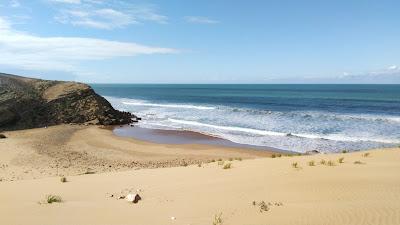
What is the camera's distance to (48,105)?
125ft

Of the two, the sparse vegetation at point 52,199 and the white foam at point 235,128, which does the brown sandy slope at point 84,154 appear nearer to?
the sparse vegetation at point 52,199

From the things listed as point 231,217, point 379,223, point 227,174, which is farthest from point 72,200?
point 379,223

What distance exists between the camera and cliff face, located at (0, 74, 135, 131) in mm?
34688

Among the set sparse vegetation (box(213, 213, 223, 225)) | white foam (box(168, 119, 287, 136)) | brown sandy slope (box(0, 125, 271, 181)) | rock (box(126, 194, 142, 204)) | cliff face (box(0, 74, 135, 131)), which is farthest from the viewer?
cliff face (box(0, 74, 135, 131))

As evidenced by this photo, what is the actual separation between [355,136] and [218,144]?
10.2 meters

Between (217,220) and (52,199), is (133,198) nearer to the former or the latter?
(52,199)

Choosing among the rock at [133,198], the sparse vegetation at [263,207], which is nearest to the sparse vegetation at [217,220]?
the sparse vegetation at [263,207]

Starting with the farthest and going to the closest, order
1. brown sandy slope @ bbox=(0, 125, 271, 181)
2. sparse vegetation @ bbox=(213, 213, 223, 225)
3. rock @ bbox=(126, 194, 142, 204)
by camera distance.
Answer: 1. brown sandy slope @ bbox=(0, 125, 271, 181)
2. rock @ bbox=(126, 194, 142, 204)
3. sparse vegetation @ bbox=(213, 213, 223, 225)

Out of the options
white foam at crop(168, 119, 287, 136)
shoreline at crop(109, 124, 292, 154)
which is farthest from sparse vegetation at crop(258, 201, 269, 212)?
white foam at crop(168, 119, 287, 136)

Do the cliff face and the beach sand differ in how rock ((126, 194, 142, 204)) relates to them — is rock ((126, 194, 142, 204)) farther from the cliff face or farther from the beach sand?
the cliff face

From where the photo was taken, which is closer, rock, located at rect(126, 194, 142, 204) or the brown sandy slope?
rock, located at rect(126, 194, 142, 204)

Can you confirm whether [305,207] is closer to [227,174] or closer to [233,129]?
[227,174]

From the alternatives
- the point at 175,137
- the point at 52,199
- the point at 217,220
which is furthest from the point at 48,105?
the point at 217,220

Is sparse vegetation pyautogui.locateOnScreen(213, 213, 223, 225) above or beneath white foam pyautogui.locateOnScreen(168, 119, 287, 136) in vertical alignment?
above
